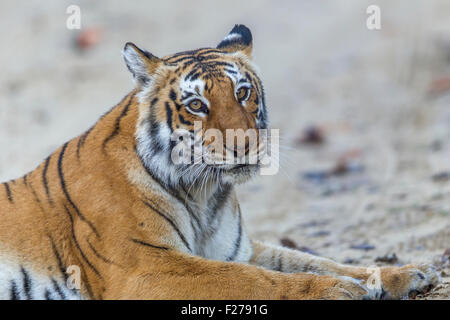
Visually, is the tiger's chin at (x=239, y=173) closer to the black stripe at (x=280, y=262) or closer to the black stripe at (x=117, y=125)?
the black stripe at (x=117, y=125)

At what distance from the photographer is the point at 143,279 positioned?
2930 millimetres

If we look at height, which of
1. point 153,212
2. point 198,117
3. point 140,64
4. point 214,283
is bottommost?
point 214,283

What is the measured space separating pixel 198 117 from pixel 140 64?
398 mm

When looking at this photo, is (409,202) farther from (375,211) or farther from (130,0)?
(130,0)

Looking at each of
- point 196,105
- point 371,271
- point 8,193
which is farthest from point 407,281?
point 8,193

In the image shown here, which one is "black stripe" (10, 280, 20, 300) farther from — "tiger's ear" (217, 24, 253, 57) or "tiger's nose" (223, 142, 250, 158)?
"tiger's ear" (217, 24, 253, 57)

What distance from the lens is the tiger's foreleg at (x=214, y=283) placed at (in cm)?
285

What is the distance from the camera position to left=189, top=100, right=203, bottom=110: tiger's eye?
3102 mm

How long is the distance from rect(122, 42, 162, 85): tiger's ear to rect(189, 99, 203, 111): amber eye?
277mm

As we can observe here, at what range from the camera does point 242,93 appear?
3.19 metres

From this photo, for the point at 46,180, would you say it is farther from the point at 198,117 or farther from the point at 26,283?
the point at 198,117

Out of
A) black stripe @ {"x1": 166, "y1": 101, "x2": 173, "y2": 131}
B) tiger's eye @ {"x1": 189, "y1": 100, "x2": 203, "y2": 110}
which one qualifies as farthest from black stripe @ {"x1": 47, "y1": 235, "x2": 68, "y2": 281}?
tiger's eye @ {"x1": 189, "y1": 100, "x2": 203, "y2": 110}

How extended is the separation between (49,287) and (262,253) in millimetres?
1143
